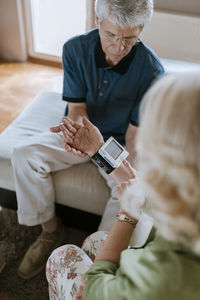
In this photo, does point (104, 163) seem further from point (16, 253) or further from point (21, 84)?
point (21, 84)

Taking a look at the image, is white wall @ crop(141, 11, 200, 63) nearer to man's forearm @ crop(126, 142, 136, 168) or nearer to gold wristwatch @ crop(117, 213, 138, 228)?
man's forearm @ crop(126, 142, 136, 168)

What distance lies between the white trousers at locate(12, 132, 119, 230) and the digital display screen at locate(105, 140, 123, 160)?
0.62 feet

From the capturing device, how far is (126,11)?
1023mm

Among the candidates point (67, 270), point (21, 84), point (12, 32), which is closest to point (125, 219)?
point (67, 270)

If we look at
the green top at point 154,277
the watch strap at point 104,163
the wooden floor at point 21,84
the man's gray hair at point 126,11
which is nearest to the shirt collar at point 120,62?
the man's gray hair at point 126,11

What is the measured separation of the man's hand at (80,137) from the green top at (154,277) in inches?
22.6

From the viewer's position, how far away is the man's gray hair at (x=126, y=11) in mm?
1022

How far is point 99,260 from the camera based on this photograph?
784mm

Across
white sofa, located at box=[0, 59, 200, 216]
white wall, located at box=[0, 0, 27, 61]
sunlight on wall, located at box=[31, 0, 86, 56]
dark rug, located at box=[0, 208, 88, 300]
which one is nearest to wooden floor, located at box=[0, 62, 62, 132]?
white wall, located at box=[0, 0, 27, 61]

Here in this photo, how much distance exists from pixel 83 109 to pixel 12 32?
207cm

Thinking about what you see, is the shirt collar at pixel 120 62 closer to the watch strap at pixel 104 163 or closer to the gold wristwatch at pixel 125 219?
the watch strap at pixel 104 163

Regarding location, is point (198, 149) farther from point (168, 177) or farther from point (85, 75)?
point (85, 75)

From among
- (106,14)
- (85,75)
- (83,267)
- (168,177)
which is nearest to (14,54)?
(85,75)

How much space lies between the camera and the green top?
1.77ft
